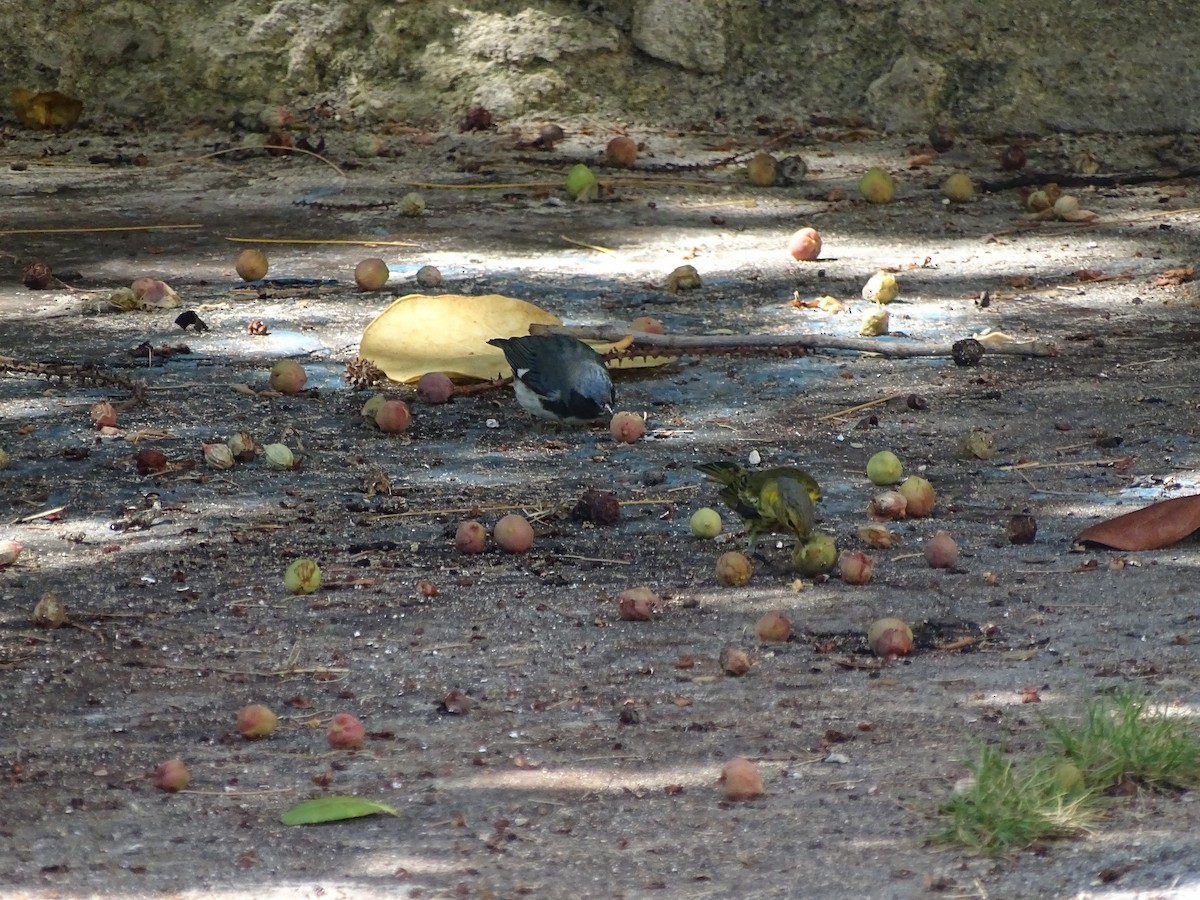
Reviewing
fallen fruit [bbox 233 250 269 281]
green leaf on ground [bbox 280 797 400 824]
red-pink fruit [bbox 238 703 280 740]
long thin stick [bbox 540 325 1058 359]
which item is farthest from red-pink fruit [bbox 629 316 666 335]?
green leaf on ground [bbox 280 797 400 824]

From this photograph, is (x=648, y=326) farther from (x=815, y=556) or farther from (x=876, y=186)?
(x=876, y=186)

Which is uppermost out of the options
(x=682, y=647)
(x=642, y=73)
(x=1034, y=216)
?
(x=642, y=73)

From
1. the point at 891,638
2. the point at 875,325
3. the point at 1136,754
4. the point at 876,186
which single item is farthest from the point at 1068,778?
the point at 876,186

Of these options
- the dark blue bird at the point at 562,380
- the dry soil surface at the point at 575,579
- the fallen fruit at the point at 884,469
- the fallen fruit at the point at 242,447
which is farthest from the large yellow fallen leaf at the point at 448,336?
the fallen fruit at the point at 884,469

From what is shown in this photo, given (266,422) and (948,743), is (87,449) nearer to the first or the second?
(266,422)

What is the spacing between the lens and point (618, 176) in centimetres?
862

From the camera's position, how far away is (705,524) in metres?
4.25

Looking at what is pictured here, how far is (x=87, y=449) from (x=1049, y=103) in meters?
5.86

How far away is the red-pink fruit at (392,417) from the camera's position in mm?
5145

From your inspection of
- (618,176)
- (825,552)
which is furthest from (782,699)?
(618,176)

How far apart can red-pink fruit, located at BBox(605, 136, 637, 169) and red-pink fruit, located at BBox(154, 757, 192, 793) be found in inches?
240

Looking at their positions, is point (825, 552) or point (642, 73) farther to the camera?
point (642, 73)

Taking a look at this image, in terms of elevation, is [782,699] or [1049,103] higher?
[1049,103]

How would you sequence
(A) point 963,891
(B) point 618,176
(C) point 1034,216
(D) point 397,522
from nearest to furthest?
(A) point 963,891
(D) point 397,522
(C) point 1034,216
(B) point 618,176
